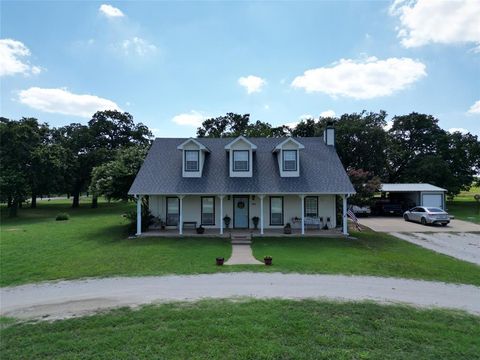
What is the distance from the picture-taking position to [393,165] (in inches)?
1882

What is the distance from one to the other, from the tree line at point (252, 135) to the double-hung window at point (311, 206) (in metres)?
9.90

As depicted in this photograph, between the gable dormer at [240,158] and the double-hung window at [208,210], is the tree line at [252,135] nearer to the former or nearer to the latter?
the gable dormer at [240,158]

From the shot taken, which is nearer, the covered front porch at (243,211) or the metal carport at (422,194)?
the covered front porch at (243,211)

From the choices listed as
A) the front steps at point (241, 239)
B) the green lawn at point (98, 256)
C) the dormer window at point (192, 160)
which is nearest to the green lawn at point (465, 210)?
the front steps at point (241, 239)

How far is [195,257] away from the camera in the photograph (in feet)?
42.1

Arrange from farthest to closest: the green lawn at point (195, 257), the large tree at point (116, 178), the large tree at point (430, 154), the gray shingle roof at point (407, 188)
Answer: the large tree at point (430, 154)
the gray shingle roof at point (407, 188)
the large tree at point (116, 178)
the green lawn at point (195, 257)

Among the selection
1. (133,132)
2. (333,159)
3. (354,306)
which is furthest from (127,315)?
(133,132)

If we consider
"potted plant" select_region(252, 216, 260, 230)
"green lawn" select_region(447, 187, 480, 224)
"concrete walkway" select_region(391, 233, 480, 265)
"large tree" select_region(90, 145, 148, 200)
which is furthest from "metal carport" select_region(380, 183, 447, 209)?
"large tree" select_region(90, 145, 148, 200)

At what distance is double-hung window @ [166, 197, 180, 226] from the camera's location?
20558mm

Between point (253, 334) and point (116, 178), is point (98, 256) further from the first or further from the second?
point (253, 334)

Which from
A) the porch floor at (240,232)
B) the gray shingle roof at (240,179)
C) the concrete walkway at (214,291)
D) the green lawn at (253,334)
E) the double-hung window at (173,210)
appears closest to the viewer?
the green lawn at (253,334)

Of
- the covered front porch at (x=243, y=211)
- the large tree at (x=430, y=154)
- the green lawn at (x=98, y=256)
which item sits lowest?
the green lawn at (x=98, y=256)

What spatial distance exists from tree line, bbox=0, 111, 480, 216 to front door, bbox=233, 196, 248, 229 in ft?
43.9

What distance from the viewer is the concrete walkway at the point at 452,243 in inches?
566
